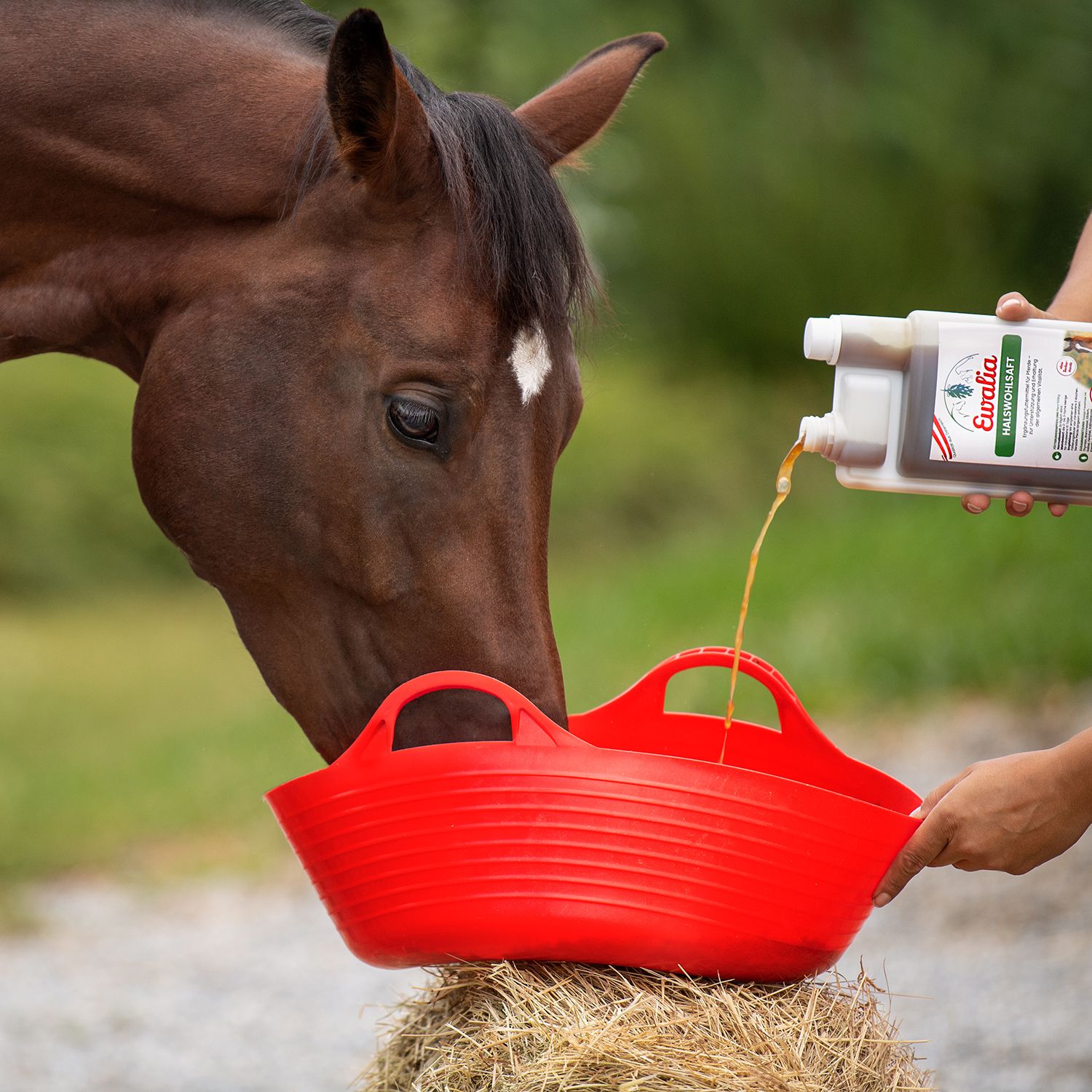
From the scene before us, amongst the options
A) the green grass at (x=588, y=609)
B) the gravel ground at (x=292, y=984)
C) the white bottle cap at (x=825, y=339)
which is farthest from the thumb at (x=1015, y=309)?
the green grass at (x=588, y=609)

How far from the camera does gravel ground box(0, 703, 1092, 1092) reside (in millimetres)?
3031

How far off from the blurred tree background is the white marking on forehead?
0.97 feet

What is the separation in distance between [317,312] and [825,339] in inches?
25.3

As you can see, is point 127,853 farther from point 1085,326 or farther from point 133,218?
point 1085,326

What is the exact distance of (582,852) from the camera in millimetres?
1384

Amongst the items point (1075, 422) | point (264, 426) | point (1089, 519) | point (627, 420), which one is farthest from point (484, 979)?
point (627, 420)

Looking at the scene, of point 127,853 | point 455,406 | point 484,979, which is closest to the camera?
point 484,979

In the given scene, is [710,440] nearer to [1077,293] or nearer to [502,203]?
[1077,293]

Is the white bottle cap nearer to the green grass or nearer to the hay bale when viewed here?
the hay bale

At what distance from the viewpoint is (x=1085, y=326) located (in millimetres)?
1710

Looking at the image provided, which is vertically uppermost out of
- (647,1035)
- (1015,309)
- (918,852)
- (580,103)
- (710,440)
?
(710,440)

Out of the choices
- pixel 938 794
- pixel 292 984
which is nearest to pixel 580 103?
pixel 938 794

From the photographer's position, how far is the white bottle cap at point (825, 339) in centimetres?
163

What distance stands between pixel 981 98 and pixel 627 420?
374 cm
